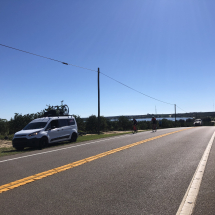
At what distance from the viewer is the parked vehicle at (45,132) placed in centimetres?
1235

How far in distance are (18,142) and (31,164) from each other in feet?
16.7

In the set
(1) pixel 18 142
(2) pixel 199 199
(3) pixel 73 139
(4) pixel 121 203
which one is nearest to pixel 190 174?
(2) pixel 199 199

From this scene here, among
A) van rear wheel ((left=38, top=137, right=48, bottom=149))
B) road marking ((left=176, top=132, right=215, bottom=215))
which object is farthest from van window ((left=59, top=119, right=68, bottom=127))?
road marking ((left=176, top=132, right=215, bottom=215))

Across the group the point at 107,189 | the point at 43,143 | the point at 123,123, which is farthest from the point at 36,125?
→ the point at 123,123

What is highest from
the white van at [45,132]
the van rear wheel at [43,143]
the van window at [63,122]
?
the van window at [63,122]

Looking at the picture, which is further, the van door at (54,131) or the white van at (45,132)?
the van door at (54,131)

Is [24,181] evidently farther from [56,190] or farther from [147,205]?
[147,205]

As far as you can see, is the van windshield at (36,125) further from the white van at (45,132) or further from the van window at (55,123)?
the van window at (55,123)

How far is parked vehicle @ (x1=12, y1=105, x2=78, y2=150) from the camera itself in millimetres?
12352

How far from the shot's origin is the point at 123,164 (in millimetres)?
7465

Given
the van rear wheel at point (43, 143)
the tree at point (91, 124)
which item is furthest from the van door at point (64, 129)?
the tree at point (91, 124)

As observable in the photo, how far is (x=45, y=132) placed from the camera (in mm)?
13266

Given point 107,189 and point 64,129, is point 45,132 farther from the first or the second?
point 107,189

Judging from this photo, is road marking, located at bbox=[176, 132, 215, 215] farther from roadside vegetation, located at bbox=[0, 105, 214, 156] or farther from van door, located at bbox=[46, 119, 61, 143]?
roadside vegetation, located at bbox=[0, 105, 214, 156]
